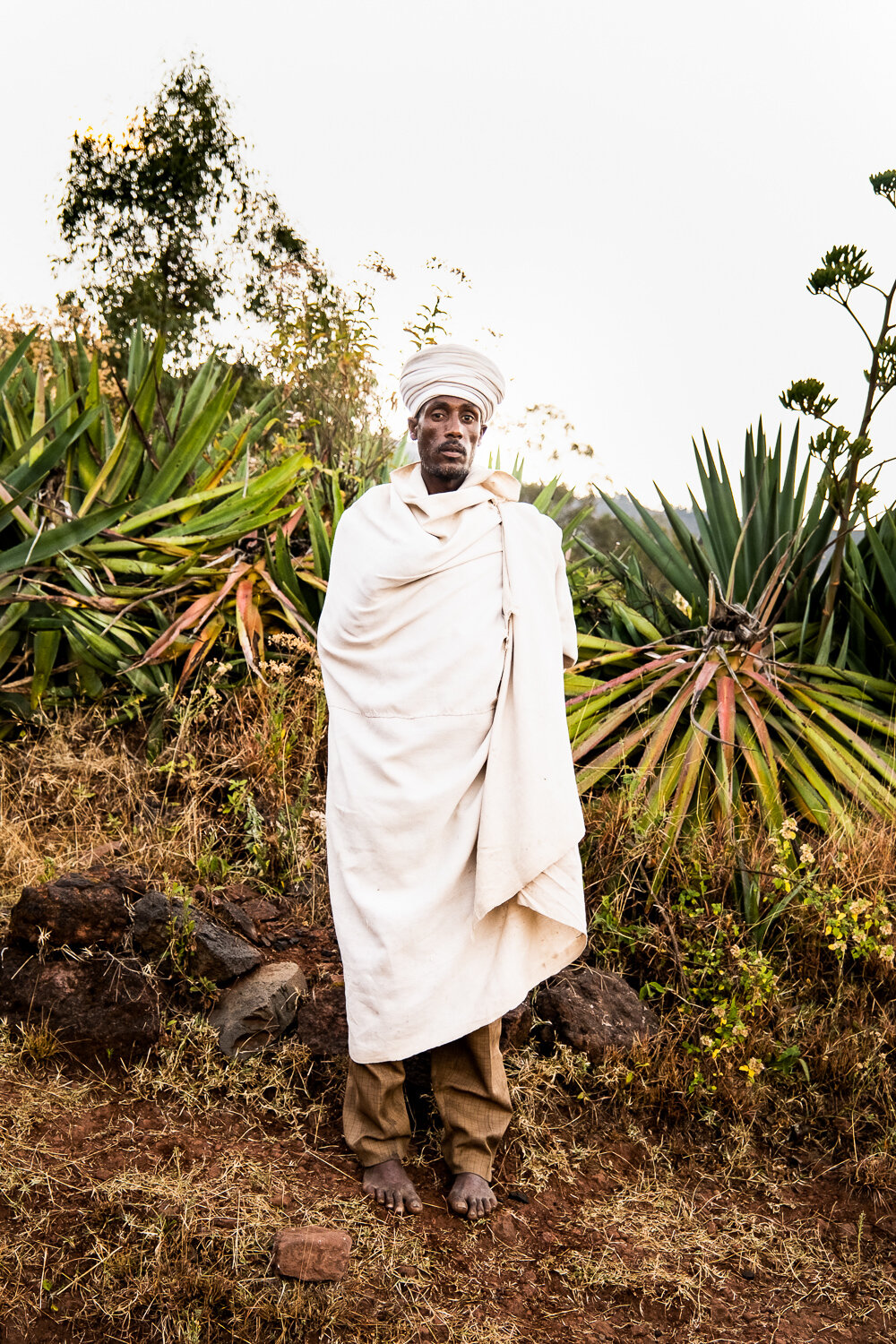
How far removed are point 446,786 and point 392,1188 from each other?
105 cm

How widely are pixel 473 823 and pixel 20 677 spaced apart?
2.99 meters

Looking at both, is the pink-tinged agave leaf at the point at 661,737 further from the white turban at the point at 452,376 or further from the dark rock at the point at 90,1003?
the dark rock at the point at 90,1003

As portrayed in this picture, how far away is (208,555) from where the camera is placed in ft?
17.2

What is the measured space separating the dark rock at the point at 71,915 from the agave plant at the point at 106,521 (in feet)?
4.55

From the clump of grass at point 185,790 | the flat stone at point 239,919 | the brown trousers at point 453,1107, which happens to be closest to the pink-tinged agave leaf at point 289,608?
the clump of grass at point 185,790

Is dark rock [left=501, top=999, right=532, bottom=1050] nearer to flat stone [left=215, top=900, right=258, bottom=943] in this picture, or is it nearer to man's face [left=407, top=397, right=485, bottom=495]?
flat stone [left=215, top=900, right=258, bottom=943]

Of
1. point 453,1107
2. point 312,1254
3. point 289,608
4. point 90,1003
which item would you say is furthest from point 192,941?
point 289,608

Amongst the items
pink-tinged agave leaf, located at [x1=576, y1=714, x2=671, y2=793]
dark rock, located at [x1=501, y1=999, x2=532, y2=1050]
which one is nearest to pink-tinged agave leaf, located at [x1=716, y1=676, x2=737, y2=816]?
pink-tinged agave leaf, located at [x1=576, y1=714, x2=671, y2=793]

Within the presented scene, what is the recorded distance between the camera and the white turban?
297 centimetres

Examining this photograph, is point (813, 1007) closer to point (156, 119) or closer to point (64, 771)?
point (64, 771)

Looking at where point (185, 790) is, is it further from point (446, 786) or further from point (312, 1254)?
point (312, 1254)

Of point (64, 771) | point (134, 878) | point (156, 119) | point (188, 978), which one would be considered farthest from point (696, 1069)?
point (156, 119)

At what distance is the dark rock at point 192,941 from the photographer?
3324 mm

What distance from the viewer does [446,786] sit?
2.78 m
